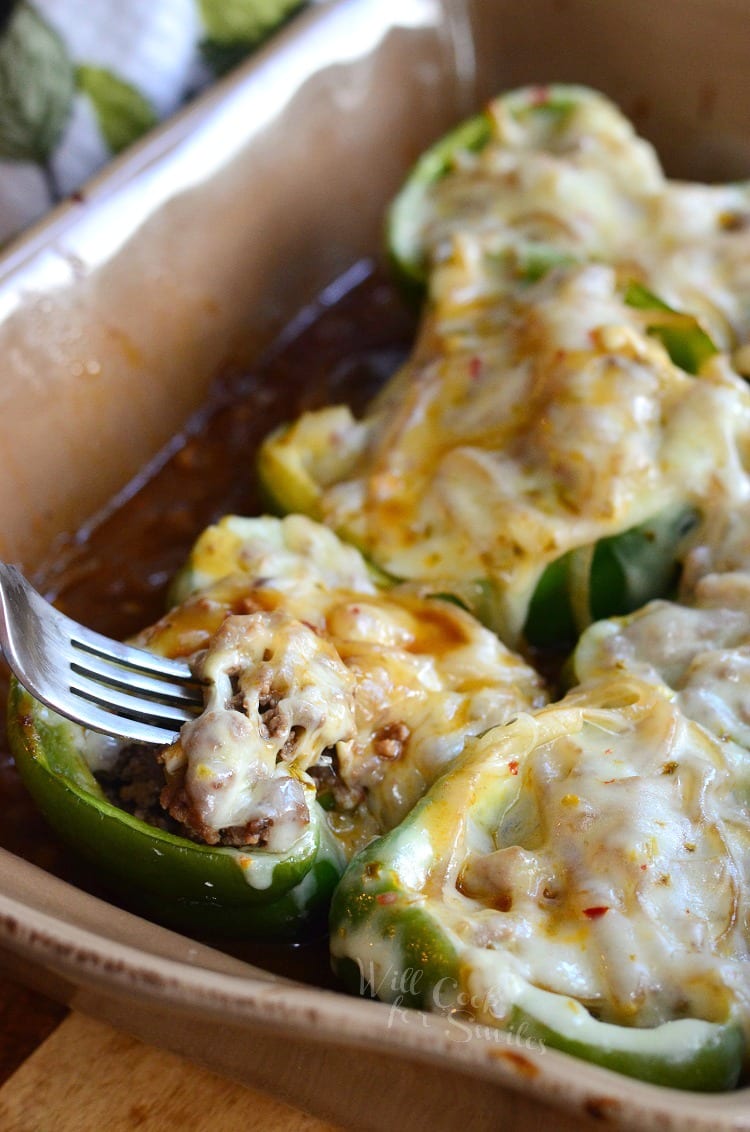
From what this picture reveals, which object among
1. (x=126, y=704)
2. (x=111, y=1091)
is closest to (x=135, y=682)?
(x=126, y=704)

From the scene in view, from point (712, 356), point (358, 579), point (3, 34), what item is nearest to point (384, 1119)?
point (358, 579)

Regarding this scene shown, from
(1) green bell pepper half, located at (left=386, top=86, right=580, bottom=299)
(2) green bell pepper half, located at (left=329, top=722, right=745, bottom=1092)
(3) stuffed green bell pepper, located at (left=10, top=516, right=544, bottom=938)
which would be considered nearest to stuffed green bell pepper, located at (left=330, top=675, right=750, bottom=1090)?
(2) green bell pepper half, located at (left=329, top=722, right=745, bottom=1092)

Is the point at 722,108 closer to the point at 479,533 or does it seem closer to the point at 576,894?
the point at 479,533

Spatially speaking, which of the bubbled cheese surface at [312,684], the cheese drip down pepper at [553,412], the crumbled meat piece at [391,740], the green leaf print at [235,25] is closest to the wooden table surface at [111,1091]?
the bubbled cheese surface at [312,684]

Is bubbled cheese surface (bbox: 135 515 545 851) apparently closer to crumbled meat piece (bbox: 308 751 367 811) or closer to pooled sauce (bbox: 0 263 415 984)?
crumbled meat piece (bbox: 308 751 367 811)

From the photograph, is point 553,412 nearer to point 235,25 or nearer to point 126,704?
point 126,704

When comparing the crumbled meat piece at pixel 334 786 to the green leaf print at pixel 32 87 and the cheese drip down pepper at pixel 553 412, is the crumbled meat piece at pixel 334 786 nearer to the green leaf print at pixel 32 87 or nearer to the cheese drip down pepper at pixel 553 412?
the cheese drip down pepper at pixel 553 412
